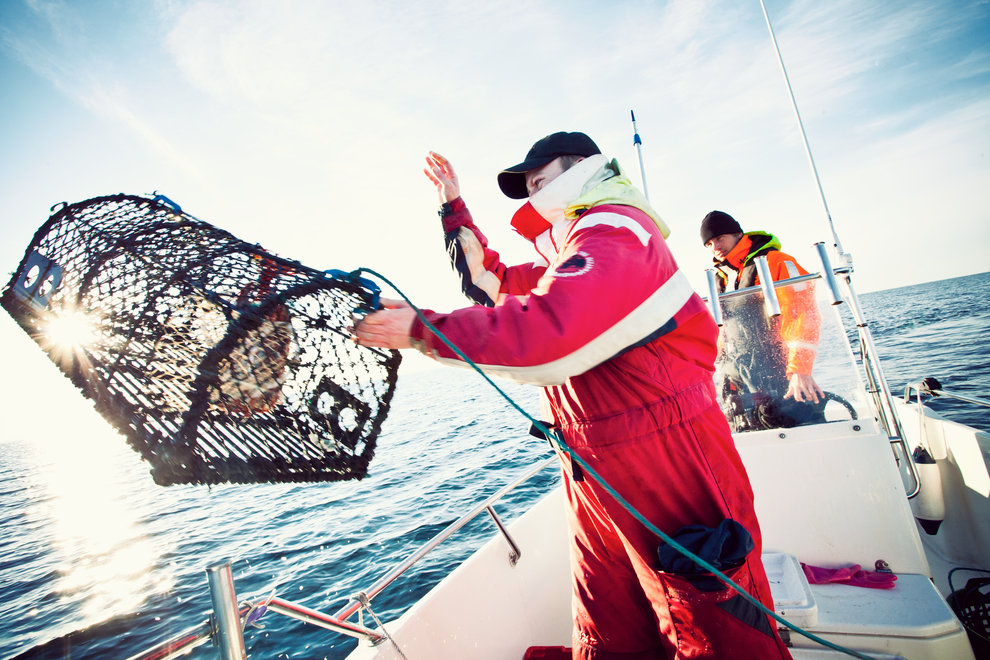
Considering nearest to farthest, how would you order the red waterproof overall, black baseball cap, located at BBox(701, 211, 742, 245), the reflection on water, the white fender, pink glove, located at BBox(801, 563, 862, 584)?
the red waterproof overall < pink glove, located at BBox(801, 563, 862, 584) < the white fender < black baseball cap, located at BBox(701, 211, 742, 245) < the reflection on water

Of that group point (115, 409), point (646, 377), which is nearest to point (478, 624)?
point (646, 377)

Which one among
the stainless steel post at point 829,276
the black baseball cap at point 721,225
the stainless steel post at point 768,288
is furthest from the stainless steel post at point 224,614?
the black baseball cap at point 721,225

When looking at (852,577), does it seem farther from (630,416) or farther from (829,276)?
(630,416)

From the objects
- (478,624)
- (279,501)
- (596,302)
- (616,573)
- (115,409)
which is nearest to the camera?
(596,302)

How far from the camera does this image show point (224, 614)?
1.21 m

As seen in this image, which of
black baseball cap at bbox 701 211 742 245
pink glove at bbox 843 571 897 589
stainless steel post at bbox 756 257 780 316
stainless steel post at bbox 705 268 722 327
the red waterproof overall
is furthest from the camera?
black baseball cap at bbox 701 211 742 245

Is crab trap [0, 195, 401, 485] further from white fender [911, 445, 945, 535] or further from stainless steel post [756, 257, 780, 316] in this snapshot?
white fender [911, 445, 945, 535]

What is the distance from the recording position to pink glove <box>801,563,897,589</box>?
252cm

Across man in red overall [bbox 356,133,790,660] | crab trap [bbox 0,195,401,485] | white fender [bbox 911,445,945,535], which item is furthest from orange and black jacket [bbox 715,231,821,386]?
crab trap [bbox 0,195,401,485]

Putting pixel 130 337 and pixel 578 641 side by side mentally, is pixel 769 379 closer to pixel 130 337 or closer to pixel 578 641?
pixel 578 641

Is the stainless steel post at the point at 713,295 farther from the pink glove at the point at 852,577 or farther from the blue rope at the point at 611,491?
the blue rope at the point at 611,491

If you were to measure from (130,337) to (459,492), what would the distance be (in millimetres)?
9559

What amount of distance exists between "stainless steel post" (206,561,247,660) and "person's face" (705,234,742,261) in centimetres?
428

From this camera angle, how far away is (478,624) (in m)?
2.51
